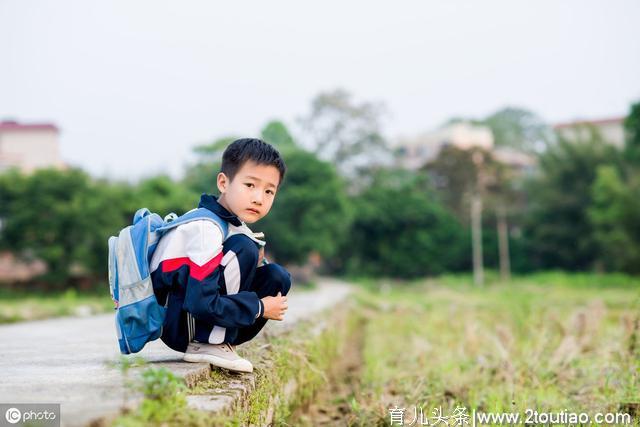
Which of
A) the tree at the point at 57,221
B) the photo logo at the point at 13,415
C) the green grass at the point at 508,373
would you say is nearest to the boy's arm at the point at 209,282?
the photo logo at the point at 13,415

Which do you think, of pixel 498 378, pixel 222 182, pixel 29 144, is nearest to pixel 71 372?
pixel 222 182

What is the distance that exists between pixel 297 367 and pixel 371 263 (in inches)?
1337

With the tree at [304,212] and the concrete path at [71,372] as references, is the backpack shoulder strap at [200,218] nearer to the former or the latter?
the concrete path at [71,372]

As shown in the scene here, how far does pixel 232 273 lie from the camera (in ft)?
9.74

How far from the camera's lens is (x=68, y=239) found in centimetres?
2228

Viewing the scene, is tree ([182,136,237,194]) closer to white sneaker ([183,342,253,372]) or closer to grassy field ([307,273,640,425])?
grassy field ([307,273,640,425])

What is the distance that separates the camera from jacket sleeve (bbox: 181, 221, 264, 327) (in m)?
2.80

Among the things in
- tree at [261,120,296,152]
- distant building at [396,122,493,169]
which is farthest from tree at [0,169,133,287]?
distant building at [396,122,493,169]

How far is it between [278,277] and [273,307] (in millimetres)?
155

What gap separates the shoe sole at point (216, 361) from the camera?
2973 mm

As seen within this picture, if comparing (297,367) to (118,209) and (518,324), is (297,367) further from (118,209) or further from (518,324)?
(118,209)

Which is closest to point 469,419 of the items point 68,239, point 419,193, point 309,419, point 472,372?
point 309,419

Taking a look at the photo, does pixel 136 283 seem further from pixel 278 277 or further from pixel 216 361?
pixel 278 277

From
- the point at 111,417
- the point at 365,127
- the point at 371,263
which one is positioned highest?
the point at 365,127
